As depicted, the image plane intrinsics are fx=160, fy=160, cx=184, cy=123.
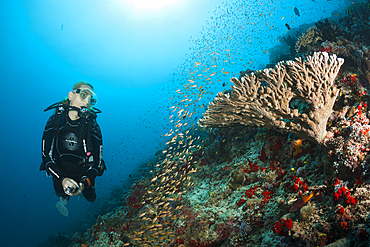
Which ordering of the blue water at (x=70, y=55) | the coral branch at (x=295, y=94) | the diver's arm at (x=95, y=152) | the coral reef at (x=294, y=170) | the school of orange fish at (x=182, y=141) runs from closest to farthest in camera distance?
the coral reef at (x=294, y=170) → the coral branch at (x=295, y=94) → the diver's arm at (x=95, y=152) → the school of orange fish at (x=182, y=141) → the blue water at (x=70, y=55)

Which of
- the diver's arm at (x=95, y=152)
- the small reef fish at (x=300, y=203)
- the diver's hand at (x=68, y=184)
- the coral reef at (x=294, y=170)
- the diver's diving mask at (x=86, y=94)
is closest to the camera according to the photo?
the coral reef at (x=294, y=170)

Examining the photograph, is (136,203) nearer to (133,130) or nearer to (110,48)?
(110,48)

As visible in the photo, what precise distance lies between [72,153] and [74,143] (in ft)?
0.87

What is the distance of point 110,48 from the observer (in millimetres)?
92625

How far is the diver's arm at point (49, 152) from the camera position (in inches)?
149

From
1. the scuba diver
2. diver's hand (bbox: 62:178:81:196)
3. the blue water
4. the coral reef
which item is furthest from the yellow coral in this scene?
the blue water

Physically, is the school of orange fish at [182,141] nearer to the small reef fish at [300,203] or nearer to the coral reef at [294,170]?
the coral reef at [294,170]

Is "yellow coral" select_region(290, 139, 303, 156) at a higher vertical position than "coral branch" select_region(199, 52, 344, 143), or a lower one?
lower

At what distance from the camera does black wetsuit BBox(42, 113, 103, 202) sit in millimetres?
3973

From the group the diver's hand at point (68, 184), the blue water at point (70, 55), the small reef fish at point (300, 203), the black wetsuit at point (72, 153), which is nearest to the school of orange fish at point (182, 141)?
the black wetsuit at point (72, 153)

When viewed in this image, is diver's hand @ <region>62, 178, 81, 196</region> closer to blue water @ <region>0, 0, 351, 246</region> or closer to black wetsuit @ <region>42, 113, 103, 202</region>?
black wetsuit @ <region>42, 113, 103, 202</region>

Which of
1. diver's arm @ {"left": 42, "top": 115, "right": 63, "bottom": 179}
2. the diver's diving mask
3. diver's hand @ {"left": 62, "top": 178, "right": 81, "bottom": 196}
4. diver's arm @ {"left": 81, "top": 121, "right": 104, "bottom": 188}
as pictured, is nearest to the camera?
diver's hand @ {"left": 62, "top": 178, "right": 81, "bottom": 196}

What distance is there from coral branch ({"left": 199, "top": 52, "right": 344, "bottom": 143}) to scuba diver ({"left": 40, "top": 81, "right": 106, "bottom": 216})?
361cm

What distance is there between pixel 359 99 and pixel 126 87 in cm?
13392
